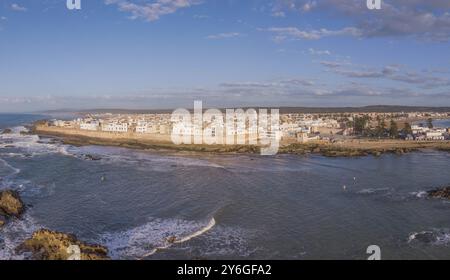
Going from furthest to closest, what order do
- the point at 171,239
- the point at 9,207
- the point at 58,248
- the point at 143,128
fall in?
the point at 143,128, the point at 9,207, the point at 171,239, the point at 58,248

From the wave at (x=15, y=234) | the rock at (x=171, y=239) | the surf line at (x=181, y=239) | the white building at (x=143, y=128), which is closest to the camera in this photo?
the wave at (x=15, y=234)

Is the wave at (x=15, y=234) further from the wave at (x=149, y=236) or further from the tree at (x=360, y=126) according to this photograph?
the tree at (x=360, y=126)

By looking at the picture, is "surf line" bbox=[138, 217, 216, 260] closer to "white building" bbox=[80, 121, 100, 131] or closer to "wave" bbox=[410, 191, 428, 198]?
"wave" bbox=[410, 191, 428, 198]

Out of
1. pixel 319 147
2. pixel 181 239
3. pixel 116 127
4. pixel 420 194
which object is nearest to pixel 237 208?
pixel 181 239

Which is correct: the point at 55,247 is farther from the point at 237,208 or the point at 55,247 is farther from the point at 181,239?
the point at 237,208

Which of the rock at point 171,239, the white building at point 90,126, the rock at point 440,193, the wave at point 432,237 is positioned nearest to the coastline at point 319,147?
the white building at point 90,126

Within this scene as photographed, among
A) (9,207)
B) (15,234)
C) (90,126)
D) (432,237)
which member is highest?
(90,126)

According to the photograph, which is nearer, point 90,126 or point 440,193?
point 440,193
